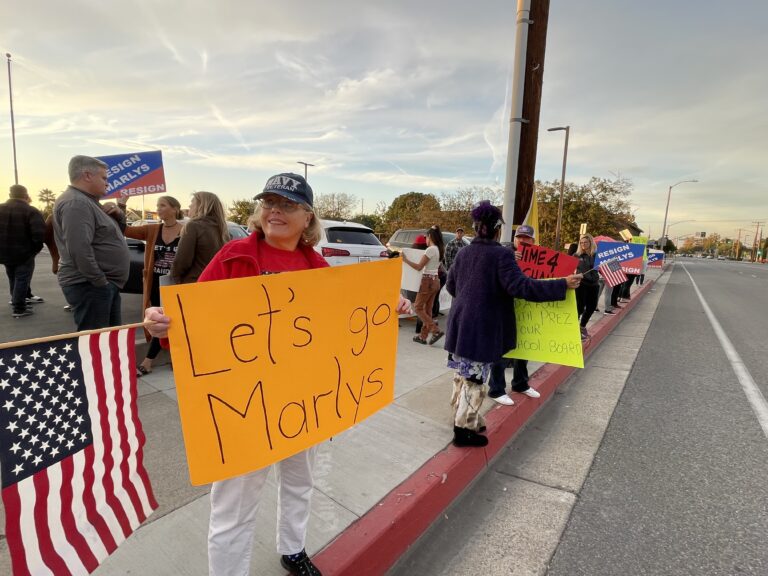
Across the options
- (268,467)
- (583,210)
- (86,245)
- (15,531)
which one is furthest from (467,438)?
(583,210)

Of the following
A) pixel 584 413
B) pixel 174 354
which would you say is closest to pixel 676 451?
pixel 584 413

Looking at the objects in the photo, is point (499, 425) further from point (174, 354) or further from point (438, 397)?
point (174, 354)

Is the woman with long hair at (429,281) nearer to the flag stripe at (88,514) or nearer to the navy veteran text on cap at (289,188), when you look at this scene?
the navy veteran text on cap at (289,188)

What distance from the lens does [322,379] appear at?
1.84 meters

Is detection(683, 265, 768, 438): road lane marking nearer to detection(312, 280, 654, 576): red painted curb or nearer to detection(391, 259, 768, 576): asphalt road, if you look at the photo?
detection(391, 259, 768, 576): asphalt road

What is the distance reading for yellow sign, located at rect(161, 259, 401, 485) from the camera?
1419 mm

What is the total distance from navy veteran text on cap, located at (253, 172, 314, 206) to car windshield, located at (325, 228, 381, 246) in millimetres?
4890

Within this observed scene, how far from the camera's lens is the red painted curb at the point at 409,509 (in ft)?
6.34

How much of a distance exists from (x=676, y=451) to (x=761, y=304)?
13028mm

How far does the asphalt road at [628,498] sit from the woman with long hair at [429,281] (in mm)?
2003

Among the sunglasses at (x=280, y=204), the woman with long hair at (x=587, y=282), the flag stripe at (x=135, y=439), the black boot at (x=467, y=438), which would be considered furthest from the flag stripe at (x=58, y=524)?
the woman with long hair at (x=587, y=282)

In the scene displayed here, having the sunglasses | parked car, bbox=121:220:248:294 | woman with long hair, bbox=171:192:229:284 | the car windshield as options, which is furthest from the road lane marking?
parked car, bbox=121:220:248:294

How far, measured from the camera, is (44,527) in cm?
122

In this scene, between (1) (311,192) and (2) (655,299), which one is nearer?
(1) (311,192)
